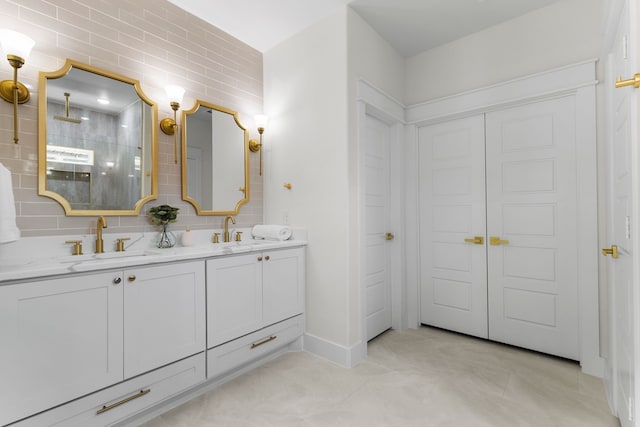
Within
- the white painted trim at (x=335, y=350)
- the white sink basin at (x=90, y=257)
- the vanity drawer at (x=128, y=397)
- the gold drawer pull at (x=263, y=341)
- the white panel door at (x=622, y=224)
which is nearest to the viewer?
the white panel door at (x=622, y=224)

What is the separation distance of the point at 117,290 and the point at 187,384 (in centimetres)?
73

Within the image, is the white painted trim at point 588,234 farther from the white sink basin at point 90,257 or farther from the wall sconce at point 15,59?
the wall sconce at point 15,59

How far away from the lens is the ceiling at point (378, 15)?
2398mm

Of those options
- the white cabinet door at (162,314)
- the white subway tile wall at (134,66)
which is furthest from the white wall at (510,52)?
the white cabinet door at (162,314)

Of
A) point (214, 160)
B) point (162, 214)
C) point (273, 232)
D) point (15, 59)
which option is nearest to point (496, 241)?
point (273, 232)

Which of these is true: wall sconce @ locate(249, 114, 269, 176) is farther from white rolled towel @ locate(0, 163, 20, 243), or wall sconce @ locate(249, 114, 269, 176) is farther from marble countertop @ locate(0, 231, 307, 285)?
white rolled towel @ locate(0, 163, 20, 243)

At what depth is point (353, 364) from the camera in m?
2.37

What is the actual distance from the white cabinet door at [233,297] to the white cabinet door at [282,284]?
63mm

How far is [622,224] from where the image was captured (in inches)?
59.8

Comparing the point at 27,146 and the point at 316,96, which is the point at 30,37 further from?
the point at 316,96

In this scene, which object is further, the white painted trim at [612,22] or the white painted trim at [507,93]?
the white painted trim at [507,93]

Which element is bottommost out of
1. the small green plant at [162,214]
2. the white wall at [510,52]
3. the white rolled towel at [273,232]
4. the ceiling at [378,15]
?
the white rolled towel at [273,232]

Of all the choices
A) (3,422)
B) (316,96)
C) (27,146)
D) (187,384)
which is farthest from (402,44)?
(3,422)

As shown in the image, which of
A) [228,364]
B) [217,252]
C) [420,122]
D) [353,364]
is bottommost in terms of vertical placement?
[353,364]
